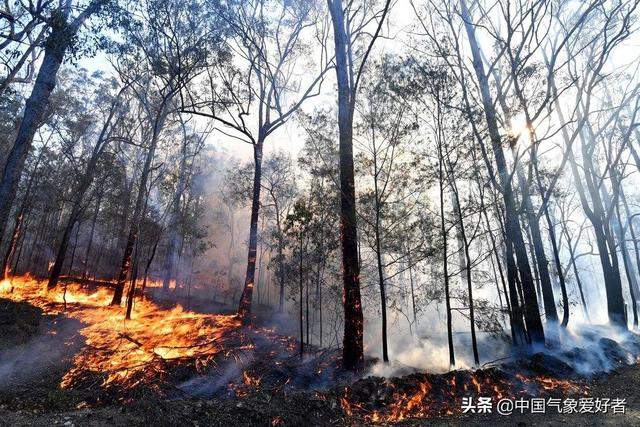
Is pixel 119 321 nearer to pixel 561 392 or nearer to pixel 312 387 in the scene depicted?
pixel 312 387

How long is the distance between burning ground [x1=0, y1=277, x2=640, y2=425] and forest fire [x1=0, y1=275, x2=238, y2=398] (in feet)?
0.16

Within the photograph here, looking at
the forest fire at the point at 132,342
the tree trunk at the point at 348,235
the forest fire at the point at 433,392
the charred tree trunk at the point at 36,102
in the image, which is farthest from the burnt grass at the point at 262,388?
the charred tree trunk at the point at 36,102

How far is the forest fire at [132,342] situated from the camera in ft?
25.3

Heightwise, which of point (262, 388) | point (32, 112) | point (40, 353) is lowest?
point (262, 388)

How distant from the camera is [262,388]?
7.57 meters

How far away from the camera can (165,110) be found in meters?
20.4

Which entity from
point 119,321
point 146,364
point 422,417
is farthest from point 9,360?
point 422,417

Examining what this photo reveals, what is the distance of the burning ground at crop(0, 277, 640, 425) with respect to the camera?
5.95 meters

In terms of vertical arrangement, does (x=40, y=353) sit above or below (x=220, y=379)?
above

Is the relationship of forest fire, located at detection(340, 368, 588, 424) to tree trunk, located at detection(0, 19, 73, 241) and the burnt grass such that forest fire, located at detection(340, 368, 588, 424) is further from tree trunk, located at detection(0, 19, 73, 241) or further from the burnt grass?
tree trunk, located at detection(0, 19, 73, 241)

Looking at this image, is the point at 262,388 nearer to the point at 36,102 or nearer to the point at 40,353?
the point at 40,353

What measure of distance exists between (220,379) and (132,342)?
12.9 ft

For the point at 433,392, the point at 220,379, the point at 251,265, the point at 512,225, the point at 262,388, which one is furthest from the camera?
the point at 251,265

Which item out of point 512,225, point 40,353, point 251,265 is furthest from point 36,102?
point 512,225
